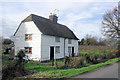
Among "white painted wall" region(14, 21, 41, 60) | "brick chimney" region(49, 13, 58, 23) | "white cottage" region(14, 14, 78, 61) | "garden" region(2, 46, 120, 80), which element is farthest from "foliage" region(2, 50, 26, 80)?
"brick chimney" region(49, 13, 58, 23)

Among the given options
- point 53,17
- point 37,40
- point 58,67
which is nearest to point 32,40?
point 37,40

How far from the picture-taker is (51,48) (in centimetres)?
2130

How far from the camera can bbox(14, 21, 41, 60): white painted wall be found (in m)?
19.2

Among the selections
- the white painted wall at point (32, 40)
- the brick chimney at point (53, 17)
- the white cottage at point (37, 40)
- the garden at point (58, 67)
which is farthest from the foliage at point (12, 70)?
the brick chimney at point (53, 17)

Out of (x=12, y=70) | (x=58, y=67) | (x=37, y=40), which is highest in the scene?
(x=37, y=40)

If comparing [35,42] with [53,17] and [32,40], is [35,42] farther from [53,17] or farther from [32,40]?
[53,17]

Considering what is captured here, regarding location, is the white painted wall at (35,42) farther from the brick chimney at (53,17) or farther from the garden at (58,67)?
the brick chimney at (53,17)

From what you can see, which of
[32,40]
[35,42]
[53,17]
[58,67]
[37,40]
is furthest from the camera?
[53,17]

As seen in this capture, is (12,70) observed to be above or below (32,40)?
below

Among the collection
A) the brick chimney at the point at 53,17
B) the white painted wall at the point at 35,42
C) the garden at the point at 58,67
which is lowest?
the garden at the point at 58,67

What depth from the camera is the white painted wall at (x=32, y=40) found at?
19188 mm

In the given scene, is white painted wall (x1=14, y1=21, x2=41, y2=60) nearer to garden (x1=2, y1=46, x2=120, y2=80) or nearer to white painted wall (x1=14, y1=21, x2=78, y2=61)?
white painted wall (x1=14, y1=21, x2=78, y2=61)

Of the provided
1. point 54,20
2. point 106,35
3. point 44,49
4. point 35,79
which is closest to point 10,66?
point 35,79

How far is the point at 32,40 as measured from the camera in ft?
65.5
